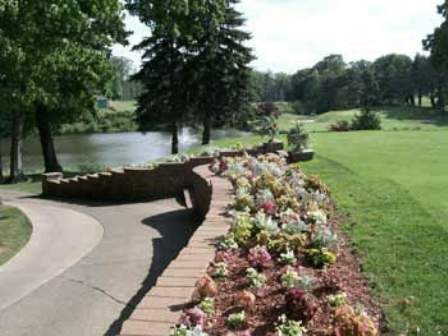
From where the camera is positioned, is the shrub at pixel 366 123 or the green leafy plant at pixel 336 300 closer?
the green leafy plant at pixel 336 300

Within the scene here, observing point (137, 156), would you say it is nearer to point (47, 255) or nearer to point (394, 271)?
point (47, 255)

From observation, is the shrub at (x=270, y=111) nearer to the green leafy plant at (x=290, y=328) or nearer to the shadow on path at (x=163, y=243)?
the shadow on path at (x=163, y=243)

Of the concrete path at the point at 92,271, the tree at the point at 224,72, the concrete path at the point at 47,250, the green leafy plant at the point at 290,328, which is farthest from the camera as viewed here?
the tree at the point at 224,72

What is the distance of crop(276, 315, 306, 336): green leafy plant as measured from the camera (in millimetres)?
3549

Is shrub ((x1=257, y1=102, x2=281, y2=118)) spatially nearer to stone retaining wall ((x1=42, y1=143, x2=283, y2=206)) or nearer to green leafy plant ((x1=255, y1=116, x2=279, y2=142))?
green leafy plant ((x1=255, y1=116, x2=279, y2=142))

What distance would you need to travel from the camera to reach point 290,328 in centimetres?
358

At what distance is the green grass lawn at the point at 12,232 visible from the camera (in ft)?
28.7

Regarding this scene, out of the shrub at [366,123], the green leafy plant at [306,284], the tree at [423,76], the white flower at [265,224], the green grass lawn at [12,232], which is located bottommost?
the green grass lawn at [12,232]

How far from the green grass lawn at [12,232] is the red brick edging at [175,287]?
3.46 m

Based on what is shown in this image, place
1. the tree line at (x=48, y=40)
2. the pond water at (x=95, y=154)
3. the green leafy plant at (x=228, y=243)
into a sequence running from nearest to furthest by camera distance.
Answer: the green leafy plant at (x=228, y=243) → the tree line at (x=48, y=40) → the pond water at (x=95, y=154)

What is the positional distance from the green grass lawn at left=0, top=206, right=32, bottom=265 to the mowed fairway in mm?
4659

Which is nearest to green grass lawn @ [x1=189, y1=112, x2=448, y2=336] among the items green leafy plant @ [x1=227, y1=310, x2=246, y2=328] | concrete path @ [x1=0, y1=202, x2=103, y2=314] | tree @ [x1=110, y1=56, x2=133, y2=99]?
green leafy plant @ [x1=227, y1=310, x2=246, y2=328]

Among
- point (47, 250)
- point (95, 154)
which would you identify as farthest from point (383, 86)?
point (47, 250)

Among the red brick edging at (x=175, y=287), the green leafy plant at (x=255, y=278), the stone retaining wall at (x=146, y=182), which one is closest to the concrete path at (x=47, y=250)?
the stone retaining wall at (x=146, y=182)
